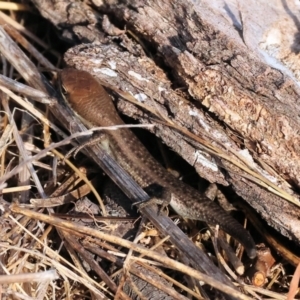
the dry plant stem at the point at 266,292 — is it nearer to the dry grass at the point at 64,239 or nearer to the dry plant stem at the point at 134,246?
the dry grass at the point at 64,239

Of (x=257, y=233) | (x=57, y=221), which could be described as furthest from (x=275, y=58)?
(x=57, y=221)

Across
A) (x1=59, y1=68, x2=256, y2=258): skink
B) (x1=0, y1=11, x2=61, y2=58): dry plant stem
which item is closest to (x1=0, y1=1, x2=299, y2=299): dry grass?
(x1=59, y1=68, x2=256, y2=258): skink

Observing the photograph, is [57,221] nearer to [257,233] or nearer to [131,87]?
[131,87]

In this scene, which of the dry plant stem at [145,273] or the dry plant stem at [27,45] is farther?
the dry plant stem at [27,45]

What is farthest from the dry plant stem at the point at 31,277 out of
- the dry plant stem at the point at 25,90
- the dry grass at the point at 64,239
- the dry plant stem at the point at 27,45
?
the dry plant stem at the point at 27,45

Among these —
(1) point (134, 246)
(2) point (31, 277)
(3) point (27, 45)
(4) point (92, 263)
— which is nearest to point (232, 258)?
(1) point (134, 246)

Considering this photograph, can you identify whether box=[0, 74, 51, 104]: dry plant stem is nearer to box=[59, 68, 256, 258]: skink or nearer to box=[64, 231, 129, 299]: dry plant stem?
box=[59, 68, 256, 258]: skink

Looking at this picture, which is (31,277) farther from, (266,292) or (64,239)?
(266,292)
